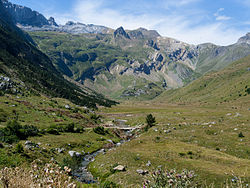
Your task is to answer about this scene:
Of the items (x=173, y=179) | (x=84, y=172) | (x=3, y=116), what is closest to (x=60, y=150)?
(x=84, y=172)

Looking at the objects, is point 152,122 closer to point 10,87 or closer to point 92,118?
point 92,118

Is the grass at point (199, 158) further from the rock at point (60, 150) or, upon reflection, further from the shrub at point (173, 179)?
the shrub at point (173, 179)

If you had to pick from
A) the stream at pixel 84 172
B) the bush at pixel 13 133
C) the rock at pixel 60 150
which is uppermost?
the bush at pixel 13 133

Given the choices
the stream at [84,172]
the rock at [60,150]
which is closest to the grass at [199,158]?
the stream at [84,172]

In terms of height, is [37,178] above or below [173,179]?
above

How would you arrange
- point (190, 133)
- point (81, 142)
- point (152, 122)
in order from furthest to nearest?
1. point (152, 122)
2. point (190, 133)
3. point (81, 142)

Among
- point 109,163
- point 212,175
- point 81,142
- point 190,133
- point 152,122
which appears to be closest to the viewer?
point 212,175

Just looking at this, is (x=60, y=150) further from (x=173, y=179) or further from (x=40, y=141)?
(x=173, y=179)

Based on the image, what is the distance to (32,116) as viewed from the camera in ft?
196

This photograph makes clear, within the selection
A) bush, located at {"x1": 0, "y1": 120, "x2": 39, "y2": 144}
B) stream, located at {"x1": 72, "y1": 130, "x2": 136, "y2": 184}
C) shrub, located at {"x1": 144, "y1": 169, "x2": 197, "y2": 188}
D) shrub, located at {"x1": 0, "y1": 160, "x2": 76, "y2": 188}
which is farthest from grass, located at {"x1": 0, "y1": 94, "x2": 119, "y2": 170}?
shrub, located at {"x1": 144, "y1": 169, "x2": 197, "y2": 188}

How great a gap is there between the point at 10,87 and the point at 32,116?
3870 cm

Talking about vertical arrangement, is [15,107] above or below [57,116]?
above

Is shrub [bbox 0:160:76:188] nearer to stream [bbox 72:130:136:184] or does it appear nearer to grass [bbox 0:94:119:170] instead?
grass [bbox 0:94:119:170]

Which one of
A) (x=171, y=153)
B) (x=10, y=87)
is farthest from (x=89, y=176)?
(x=10, y=87)
